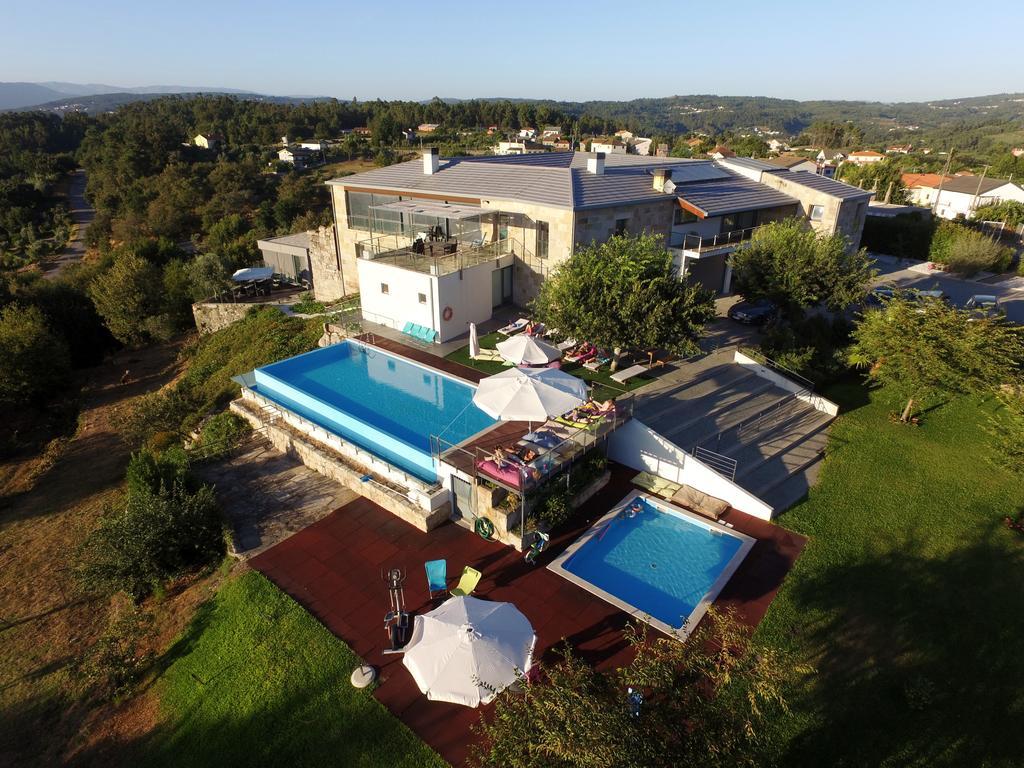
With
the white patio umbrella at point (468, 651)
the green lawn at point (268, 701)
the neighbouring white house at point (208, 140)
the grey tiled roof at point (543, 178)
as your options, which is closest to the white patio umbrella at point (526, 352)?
the white patio umbrella at point (468, 651)

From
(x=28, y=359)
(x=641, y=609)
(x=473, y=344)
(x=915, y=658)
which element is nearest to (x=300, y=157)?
(x=28, y=359)

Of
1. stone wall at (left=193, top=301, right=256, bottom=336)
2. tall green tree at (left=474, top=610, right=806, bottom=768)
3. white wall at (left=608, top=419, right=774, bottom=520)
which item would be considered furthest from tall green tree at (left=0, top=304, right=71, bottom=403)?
tall green tree at (left=474, top=610, right=806, bottom=768)

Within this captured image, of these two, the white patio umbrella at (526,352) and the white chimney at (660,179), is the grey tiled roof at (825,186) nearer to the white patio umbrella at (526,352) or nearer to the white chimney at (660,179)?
A: the white chimney at (660,179)

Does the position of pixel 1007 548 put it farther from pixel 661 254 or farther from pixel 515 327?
pixel 515 327

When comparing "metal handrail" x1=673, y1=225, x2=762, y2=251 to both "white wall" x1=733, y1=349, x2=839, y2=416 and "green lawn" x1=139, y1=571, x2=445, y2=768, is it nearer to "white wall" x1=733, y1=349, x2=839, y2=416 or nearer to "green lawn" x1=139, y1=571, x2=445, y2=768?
"white wall" x1=733, y1=349, x2=839, y2=416

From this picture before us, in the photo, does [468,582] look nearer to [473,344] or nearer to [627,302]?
[627,302]
